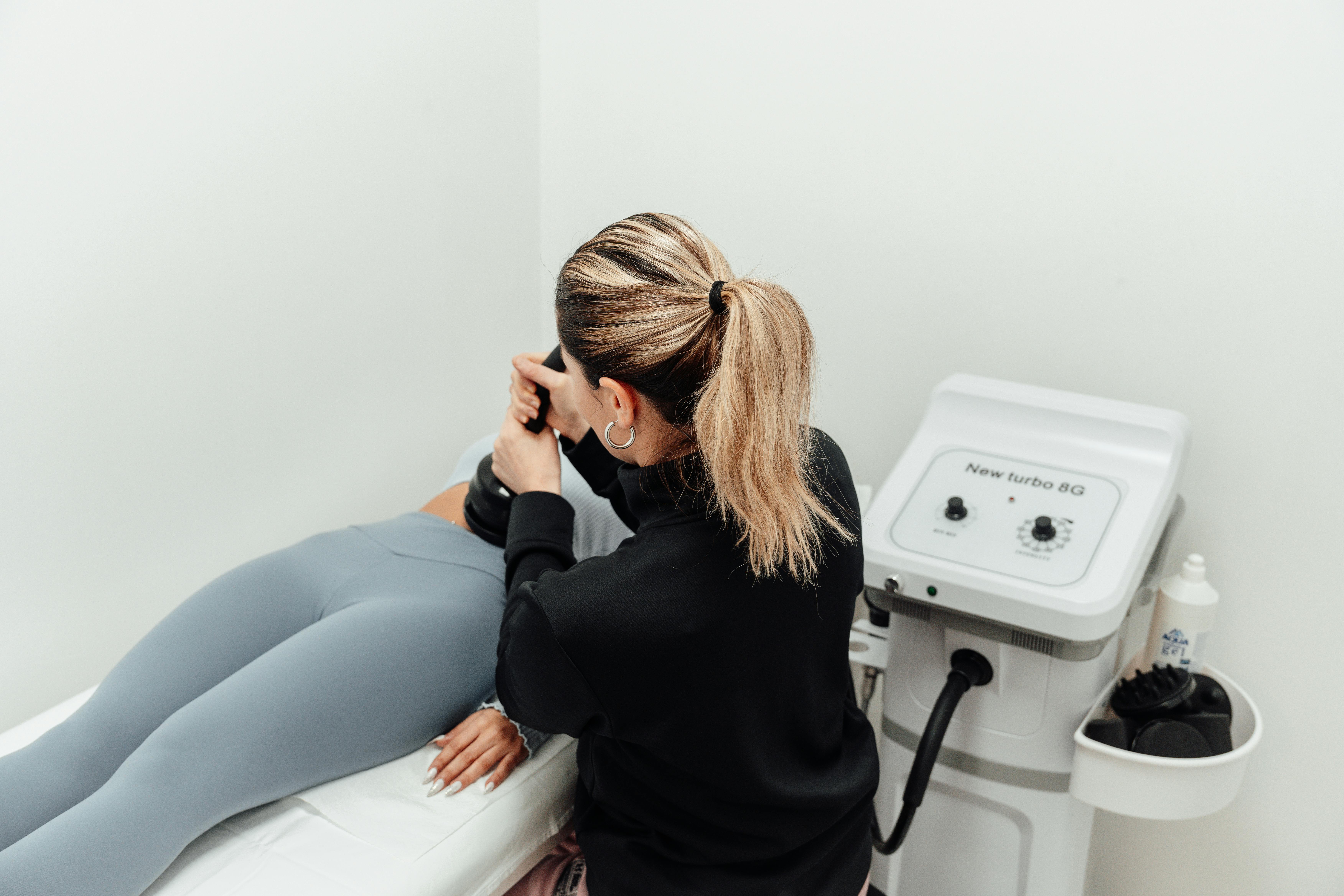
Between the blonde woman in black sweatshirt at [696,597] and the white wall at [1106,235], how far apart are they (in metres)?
0.65

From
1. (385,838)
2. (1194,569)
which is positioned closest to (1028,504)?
(1194,569)

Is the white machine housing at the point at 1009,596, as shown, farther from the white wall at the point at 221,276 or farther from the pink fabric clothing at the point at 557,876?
the white wall at the point at 221,276

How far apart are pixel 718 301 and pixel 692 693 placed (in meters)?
0.36

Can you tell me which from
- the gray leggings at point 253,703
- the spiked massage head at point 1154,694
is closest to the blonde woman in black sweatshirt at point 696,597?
the gray leggings at point 253,703

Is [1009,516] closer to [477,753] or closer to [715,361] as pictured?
[715,361]

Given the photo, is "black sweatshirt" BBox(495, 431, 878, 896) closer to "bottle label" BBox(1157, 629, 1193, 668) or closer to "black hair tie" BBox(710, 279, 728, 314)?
"black hair tie" BBox(710, 279, 728, 314)

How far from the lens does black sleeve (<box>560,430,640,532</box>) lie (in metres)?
1.13

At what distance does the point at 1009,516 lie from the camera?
4.03ft

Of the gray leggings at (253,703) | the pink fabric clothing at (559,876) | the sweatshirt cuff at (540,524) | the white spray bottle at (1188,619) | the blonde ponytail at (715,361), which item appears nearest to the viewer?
the blonde ponytail at (715,361)

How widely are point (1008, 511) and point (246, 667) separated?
3.13 feet

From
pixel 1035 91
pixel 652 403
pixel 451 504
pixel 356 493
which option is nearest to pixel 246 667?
pixel 451 504

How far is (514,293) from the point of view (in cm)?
203

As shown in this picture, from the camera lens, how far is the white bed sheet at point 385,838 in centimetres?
99

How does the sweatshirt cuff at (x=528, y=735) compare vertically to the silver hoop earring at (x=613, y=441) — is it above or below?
below
